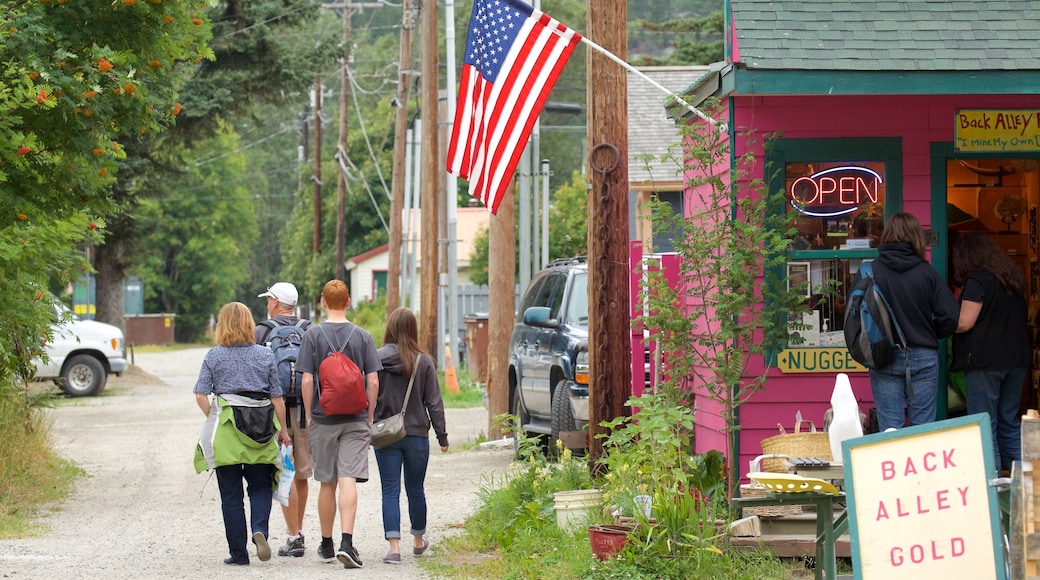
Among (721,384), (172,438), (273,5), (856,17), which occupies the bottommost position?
(172,438)

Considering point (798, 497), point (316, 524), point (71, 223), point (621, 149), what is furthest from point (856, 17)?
point (71, 223)

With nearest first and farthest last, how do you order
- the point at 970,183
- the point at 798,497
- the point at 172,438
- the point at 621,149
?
the point at 798,497 < the point at 621,149 < the point at 970,183 < the point at 172,438

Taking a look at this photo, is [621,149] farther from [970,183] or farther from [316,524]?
[316,524]

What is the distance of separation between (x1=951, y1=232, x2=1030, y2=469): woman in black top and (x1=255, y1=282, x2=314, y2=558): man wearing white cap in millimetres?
4558

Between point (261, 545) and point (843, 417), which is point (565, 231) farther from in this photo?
point (843, 417)

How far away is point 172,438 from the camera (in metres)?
19.5

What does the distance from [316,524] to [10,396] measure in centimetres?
425

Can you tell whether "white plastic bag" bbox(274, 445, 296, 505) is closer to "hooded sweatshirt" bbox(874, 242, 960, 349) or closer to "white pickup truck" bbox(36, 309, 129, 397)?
"hooded sweatshirt" bbox(874, 242, 960, 349)

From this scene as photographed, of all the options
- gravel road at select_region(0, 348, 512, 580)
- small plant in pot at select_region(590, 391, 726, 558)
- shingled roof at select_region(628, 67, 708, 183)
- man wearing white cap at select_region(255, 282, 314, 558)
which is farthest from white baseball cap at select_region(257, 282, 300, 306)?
shingled roof at select_region(628, 67, 708, 183)

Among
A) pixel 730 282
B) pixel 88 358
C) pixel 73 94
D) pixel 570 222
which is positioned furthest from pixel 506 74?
pixel 570 222

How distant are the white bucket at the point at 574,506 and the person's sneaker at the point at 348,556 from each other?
139cm

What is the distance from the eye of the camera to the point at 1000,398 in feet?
28.1

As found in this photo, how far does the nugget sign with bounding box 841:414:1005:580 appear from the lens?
5.66m

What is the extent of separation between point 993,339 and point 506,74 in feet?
12.0
